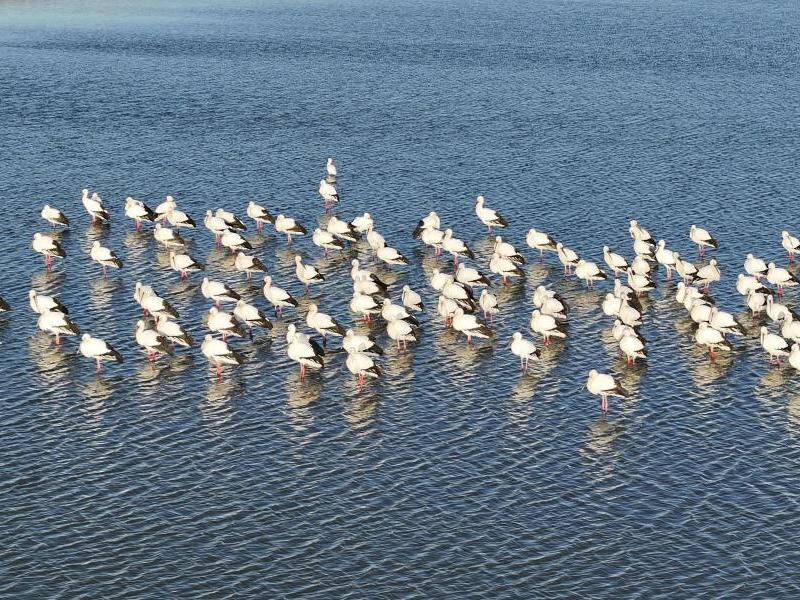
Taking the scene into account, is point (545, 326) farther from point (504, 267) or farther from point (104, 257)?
point (104, 257)

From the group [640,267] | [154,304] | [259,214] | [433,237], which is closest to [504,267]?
[433,237]

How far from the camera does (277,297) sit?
82.8m

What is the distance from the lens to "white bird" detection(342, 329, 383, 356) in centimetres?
Answer: 7388

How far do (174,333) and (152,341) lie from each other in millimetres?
1905

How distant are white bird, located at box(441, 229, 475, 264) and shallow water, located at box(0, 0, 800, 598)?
7.10 ft

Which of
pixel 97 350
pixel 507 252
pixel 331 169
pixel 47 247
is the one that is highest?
pixel 331 169

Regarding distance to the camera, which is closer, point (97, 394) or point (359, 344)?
point (97, 394)

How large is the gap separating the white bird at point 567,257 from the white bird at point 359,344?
18.9m

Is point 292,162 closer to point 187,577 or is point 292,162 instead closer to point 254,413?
point 254,413

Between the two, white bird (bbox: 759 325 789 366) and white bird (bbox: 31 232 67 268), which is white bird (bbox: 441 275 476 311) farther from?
white bird (bbox: 31 232 67 268)

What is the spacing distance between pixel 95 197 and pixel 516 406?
4312 centimetres

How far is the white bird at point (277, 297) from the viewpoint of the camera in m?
82.9

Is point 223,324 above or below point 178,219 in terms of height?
below

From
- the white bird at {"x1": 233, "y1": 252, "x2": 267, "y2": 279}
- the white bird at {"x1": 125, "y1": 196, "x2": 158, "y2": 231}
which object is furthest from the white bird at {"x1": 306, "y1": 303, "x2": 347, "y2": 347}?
the white bird at {"x1": 125, "y1": 196, "x2": 158, "y2": 231}
